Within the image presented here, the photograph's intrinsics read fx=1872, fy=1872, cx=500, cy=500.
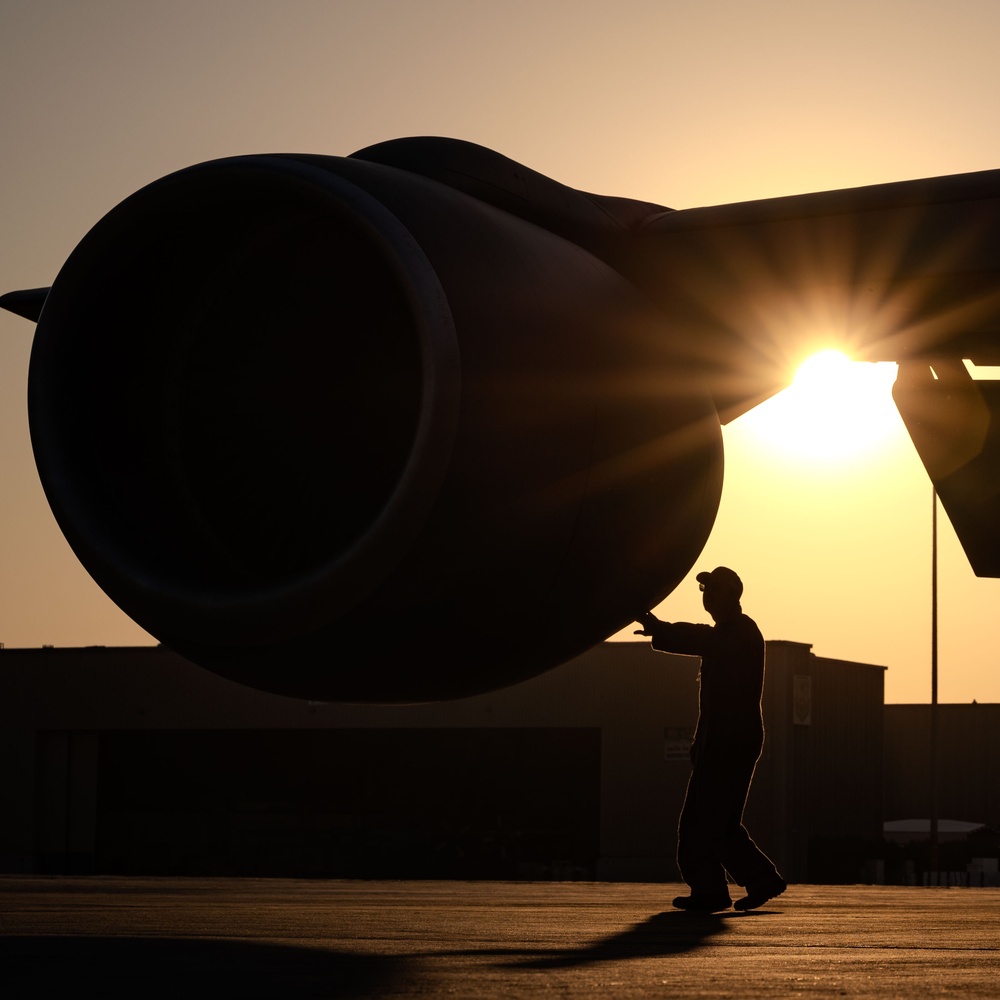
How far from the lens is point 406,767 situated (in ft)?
167

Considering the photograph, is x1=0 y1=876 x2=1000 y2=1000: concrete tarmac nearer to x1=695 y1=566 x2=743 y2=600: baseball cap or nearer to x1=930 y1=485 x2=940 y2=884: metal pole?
x1=695 y1=566 x2=743 y2=600: baseball cap

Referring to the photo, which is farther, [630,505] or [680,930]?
[680,930]

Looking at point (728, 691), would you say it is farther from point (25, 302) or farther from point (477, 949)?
point (25, 302)

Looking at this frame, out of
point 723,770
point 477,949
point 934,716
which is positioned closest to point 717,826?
point 723,770

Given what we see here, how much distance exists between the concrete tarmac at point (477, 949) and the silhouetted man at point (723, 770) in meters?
0.21

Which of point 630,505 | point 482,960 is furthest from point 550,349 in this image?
point 482,960

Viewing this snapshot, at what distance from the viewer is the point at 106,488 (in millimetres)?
5625

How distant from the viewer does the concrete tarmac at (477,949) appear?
13.6ft

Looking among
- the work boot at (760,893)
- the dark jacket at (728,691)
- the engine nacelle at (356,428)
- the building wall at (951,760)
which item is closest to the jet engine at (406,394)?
the engine nacelle at (356,428)

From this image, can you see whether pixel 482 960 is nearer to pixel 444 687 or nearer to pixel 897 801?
pixel 444 687

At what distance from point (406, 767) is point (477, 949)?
46156mm

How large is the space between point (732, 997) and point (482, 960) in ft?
3.51

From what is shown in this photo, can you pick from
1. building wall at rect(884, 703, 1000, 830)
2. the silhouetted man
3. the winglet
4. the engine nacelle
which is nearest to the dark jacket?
the silhouetted man

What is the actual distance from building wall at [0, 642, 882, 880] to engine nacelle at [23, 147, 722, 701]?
37730mm
